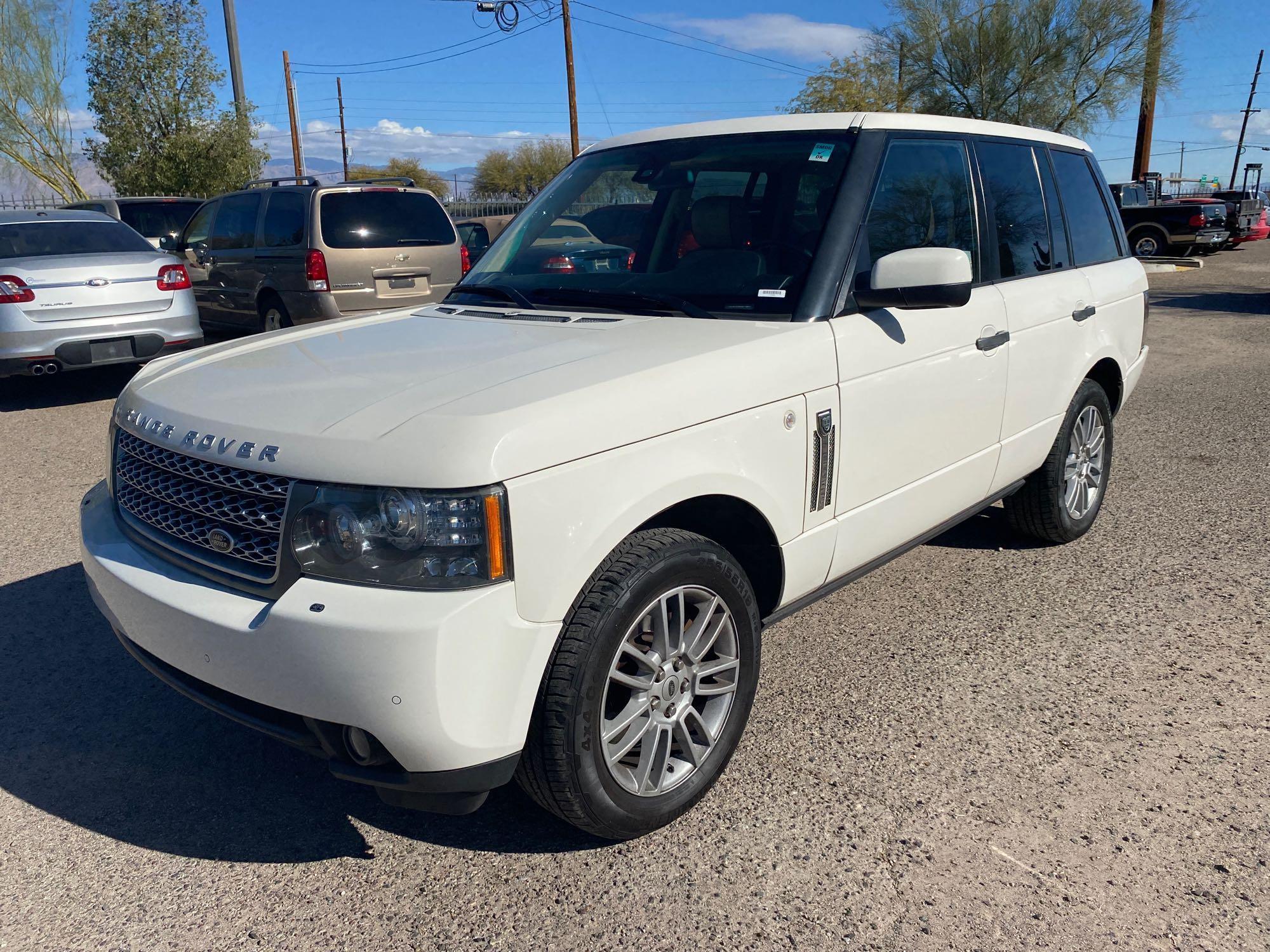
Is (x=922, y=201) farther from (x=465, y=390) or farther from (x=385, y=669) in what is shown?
(x=385, y=669)

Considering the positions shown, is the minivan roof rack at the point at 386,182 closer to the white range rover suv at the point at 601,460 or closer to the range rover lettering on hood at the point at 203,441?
the white range rover suv at the point at 601,460

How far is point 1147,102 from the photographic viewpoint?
91.0ft

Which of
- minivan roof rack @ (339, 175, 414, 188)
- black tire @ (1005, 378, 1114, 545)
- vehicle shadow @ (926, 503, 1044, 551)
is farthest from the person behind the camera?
minivan roof rack @ (339, 175, 414, 188)

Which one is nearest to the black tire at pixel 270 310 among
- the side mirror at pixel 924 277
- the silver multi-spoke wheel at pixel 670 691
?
the side mirror at pixel 924 277

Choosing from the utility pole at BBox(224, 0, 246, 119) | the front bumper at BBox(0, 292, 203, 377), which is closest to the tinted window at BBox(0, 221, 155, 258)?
the front bumper at BBox(0, 292, 203, 377)

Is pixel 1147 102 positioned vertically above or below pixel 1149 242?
above

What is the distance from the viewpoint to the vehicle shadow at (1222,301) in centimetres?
1476

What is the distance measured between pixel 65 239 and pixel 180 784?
25.1ft

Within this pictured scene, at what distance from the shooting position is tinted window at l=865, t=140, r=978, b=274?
11.3 feet

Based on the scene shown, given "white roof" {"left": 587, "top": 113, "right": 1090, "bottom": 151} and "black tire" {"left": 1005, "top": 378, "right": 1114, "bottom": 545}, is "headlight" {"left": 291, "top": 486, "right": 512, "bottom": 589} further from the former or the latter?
"black tire" {"left": 1005, "top": 378, "right": 1114, "bottom": 545}

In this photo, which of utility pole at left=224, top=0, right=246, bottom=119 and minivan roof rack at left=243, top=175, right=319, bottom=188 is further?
utility pole at left=224, top=0, right=246, bottom=119

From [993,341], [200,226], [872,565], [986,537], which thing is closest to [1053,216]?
[993,341]

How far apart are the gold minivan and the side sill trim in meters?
7.03

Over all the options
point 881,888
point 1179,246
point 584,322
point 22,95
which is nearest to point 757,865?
point 881,888
